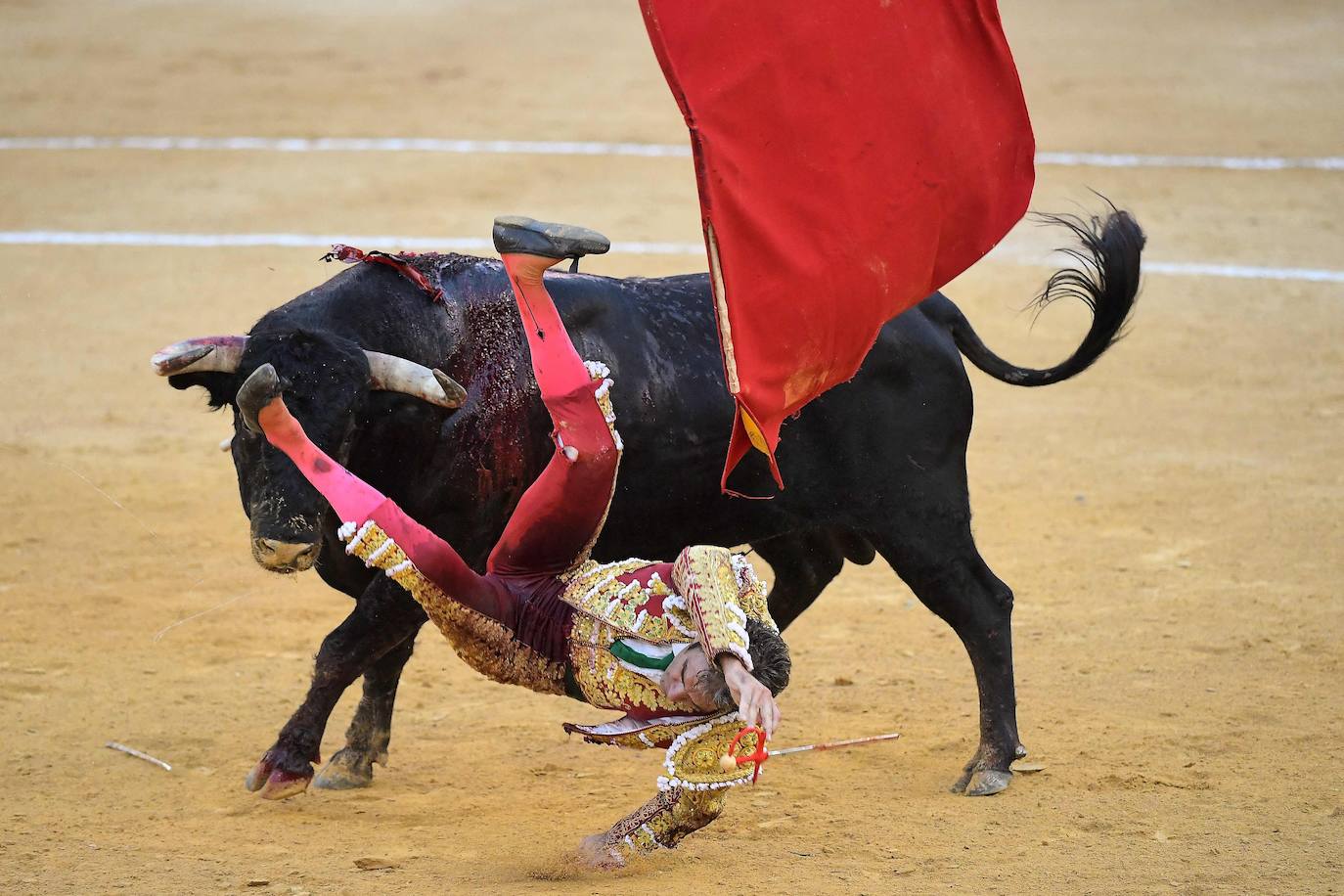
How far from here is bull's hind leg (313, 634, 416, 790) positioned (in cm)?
497

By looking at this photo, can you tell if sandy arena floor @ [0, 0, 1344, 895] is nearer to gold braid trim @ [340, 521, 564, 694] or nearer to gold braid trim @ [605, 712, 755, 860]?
gold braid trim @ [605, 712, 755, 860]

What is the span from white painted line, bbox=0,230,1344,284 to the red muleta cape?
7.04 m

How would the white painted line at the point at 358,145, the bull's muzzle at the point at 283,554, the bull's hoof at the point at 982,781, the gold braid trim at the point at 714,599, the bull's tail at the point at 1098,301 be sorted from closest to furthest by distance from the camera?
the gold braid trim at the point at 714,599, the bull's muzzle at the point at 283,554, the bull's hoof at the point at 982,781, the bull's tail at the point at 1098,301, the white painted line at the point at 358,145

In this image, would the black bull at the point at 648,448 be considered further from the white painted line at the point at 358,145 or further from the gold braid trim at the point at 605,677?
the white painted line at the point at 358,145

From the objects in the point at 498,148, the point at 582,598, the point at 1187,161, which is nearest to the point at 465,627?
the point at 582,598

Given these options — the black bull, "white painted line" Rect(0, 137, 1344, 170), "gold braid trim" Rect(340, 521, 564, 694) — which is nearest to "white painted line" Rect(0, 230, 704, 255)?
"white painted line" Rect(0, 137, 1344, 170)

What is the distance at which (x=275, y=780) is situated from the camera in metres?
4.47

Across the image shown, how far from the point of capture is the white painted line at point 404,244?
11305 mm

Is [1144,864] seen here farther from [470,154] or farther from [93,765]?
[470,154]

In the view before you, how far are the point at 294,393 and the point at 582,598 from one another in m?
0.90

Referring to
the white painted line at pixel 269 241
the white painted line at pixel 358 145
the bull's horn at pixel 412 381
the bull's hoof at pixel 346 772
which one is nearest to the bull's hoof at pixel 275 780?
the bull's hoof at pixel 346 772

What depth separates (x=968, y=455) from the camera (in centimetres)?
843

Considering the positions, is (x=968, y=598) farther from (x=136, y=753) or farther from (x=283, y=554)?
(x=136, y=753)

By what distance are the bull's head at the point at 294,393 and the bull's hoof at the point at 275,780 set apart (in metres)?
Answer: 0.66
